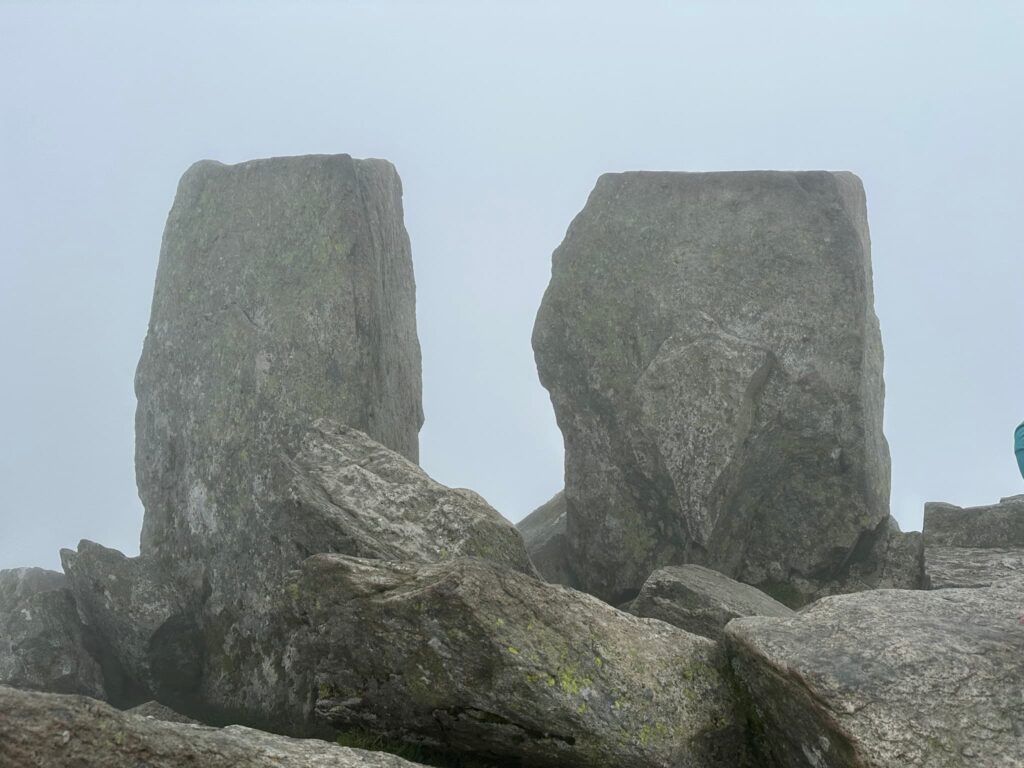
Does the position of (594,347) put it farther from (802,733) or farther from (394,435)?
(802,733)

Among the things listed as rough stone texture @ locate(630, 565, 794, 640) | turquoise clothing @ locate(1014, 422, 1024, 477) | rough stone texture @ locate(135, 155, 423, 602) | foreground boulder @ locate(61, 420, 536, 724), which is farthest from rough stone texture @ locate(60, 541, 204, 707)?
turquoise clothing @ locate(1014, 422, 1024, 477)

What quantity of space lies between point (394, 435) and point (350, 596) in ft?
24.2

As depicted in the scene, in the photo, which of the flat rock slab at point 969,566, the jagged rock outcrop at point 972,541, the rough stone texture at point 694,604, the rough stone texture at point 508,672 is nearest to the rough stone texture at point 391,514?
the rough stone texture at point 694,604

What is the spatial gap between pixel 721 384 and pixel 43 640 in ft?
33.8

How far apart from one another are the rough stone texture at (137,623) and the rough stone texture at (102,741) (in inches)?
321

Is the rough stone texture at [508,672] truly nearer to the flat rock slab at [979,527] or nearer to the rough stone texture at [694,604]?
the rough stone texture at [694,604]

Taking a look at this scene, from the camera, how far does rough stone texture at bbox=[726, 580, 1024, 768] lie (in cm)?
1065

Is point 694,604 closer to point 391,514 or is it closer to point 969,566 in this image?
point 391,514

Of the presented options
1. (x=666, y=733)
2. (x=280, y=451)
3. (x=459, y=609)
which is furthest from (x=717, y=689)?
(x=280, y=451)

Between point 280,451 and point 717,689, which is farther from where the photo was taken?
point 280,451

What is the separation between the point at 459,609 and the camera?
11.8 metres

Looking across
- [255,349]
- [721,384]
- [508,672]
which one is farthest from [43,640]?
[721,384]

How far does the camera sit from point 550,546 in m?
21.0

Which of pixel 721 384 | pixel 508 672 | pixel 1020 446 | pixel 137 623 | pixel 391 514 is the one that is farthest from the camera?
pixel 721 384
